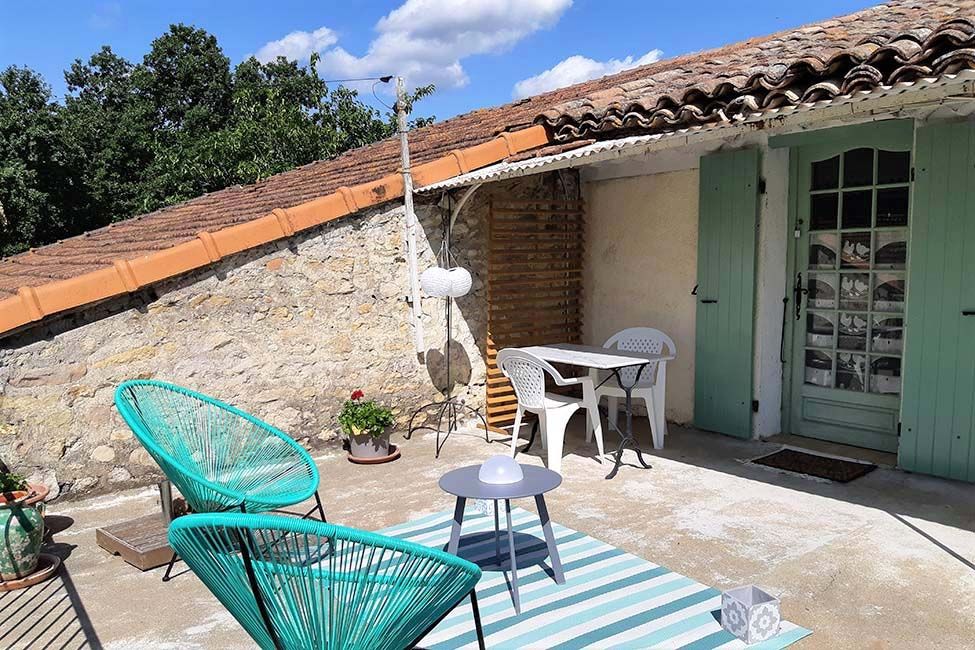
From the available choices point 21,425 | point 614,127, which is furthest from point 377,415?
point 614,127

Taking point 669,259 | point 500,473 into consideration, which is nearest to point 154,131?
point 669,259

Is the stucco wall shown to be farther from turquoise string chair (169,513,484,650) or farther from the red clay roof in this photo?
turquoise string chair (169,513,484,650)

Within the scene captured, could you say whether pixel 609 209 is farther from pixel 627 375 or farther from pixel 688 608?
pixel 688 608

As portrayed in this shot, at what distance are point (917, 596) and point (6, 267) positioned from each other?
1005 cm

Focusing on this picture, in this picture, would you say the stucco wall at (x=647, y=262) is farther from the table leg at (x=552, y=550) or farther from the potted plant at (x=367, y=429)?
the table leg at (x=552, y=550)

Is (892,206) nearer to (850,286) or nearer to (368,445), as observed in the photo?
(850,286)

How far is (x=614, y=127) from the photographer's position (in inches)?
251

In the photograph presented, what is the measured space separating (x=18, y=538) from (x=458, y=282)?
3.82 m

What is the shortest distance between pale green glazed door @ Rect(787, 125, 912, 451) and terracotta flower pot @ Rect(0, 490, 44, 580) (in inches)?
233

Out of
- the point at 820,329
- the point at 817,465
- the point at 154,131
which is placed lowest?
the point at 817,465

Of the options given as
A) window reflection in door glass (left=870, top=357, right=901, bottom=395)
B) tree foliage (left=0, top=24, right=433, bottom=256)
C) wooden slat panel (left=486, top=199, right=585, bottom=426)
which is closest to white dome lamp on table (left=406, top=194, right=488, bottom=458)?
wooden slat panel (left=486, top=199, right=585, bottom=426)

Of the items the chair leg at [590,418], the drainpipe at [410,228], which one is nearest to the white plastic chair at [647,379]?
the chair leg at [590,418]

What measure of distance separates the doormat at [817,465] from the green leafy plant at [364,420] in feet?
10.3

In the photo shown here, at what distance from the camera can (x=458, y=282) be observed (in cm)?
661
